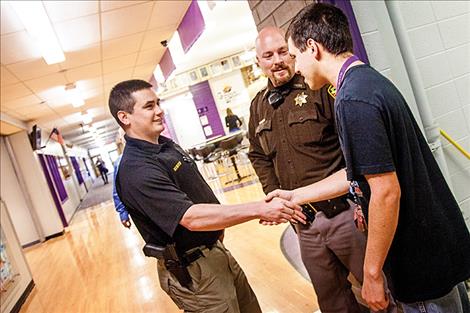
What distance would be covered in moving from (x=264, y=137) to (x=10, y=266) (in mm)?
4889

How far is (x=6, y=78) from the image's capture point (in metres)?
6.32

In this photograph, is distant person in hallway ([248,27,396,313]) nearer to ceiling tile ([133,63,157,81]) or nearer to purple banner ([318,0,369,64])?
purple banner ([318,0,369,64])

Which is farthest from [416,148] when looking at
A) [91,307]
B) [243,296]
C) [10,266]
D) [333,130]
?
[10,266]

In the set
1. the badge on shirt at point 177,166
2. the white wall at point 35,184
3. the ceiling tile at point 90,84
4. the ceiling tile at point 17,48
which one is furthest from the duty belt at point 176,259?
the white wall at point 35,184

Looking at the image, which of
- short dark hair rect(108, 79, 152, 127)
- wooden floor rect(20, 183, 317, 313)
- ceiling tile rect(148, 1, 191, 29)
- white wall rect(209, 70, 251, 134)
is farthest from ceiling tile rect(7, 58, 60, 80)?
white wall rect(209, 70, 251, 134)

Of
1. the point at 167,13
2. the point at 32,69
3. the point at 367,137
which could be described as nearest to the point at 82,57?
the point at 32,69

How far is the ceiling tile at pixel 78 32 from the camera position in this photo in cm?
511

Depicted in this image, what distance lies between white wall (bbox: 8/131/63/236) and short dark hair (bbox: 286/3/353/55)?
34.5 ft

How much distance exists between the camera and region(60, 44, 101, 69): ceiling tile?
6.40 meters

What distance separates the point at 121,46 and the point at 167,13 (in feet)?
4.60

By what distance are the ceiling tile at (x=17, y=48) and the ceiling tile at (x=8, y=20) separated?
167 mm

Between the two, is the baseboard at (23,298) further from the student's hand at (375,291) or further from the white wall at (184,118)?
the white wall at (184,118)

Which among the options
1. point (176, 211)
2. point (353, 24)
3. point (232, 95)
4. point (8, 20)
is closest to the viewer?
point (176, 211)

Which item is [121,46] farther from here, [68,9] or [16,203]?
[16,203]
